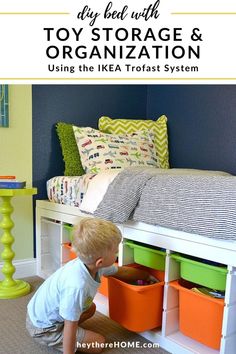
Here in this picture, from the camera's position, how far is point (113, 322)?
5.32 feet

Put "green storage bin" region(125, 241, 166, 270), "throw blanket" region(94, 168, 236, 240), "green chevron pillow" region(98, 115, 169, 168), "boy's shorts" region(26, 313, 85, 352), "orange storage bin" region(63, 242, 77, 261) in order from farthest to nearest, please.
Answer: "green chevron pillow" region(98, 115, 169, 168) < "orange storage bin" region(63, 242, 77, 261) < "green storage bin" region(125, 241, 166, 270) < "boy's shorts" region(26, 313, 85, 352) < "throw blanket" region(94, 168, 236, 240)

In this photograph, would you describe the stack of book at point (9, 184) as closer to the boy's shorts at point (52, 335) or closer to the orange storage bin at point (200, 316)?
the boy's shorts at point (52, 335)

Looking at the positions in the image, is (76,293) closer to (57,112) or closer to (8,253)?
(8,253)

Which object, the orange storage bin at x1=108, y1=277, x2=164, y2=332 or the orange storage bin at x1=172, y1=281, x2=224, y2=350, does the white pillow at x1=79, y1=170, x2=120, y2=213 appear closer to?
the orange storage bin at x1=108, y1=277, x2=164, y2=332

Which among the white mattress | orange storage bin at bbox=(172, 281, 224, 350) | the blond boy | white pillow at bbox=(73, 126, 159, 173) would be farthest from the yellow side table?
orange storage bin at bbox=(172, 281, 224, 350)

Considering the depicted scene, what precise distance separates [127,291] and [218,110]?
4.43ft

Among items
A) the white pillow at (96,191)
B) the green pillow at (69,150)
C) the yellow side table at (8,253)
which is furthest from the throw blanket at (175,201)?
the green pillow at (69,150)

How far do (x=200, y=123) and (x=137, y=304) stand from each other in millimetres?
1366

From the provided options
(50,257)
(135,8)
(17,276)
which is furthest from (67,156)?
(135,8)

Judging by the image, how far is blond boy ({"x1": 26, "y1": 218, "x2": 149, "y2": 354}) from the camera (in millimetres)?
1231

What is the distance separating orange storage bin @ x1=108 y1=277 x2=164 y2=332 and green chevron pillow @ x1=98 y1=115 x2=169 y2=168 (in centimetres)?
112

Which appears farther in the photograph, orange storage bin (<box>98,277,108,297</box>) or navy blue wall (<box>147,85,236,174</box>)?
navy blue wall (<box>147,85,236,174</box>)

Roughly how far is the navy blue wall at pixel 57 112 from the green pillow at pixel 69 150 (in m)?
0.06

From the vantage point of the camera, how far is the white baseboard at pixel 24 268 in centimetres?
219
